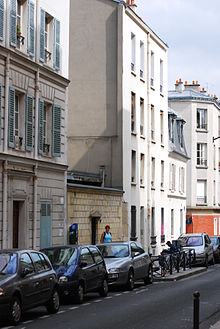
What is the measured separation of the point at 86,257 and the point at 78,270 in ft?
3.24

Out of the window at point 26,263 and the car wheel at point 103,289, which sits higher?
the window at point 26,263

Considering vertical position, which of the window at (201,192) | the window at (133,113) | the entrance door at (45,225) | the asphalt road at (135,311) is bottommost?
the asphalt road at (135,311)

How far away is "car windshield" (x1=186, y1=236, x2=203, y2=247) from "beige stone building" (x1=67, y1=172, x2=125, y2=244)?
308 centimetres

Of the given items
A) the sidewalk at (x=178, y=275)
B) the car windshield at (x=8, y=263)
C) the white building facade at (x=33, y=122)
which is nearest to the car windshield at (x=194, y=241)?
the sidewalk at (x=178, y=275)

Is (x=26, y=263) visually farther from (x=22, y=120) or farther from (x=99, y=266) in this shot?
(x=22, y=120)

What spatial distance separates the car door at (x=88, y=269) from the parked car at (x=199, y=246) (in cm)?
1688

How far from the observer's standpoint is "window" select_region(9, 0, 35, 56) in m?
25.0

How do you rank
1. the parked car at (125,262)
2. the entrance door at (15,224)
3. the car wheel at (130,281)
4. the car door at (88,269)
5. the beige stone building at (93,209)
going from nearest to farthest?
1. the car door at (88,269)
2. the parked car at (125,262)
3. the car wheel at (130,281)
4. the entrance door at (15,224)
5. the beige stone building at (93,209)

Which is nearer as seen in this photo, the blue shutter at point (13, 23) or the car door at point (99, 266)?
the car door at point (99, 266)

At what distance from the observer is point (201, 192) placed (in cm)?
6475

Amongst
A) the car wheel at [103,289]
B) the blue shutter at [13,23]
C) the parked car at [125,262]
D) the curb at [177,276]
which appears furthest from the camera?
the curb at [177,276]

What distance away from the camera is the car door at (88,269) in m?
19.1

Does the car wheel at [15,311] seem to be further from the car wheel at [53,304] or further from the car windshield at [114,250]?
the car windshield at [114,250]

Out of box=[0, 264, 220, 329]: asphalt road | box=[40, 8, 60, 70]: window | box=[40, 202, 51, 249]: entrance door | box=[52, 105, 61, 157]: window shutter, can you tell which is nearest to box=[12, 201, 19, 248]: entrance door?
box=[40, 202, 51, 249]: entrance door
